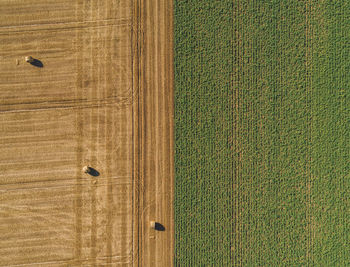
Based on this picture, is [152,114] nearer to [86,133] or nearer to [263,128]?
[86,133]

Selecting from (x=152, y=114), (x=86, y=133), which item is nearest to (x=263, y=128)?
(x=152, y=114)

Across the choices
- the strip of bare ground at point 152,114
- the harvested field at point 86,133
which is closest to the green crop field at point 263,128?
the strip of bare ground at point 152,114

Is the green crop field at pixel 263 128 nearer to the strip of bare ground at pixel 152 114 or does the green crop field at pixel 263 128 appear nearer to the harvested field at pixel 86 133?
the strip of bare ground at pixel 152 114

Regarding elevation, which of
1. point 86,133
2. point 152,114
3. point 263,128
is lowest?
point 86,133

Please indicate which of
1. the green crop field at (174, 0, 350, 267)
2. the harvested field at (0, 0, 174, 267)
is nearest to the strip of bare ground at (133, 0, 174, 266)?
the harvested field at (0, 0, 174, 267)

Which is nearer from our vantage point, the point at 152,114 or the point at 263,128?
the point at 263,128

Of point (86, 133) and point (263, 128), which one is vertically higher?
point (263, 128)

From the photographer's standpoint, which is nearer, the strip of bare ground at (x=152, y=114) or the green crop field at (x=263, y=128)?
the green crop field at (x=263, y=128)

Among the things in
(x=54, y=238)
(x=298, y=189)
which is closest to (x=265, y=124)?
(x=298, y=189)
